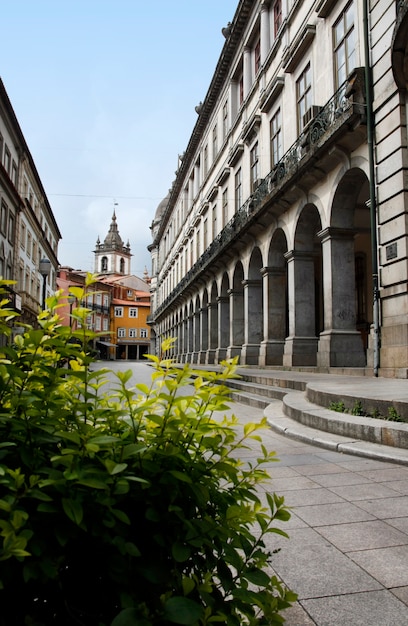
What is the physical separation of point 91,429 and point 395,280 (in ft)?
36.3

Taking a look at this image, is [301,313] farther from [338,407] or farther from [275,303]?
[338,407]

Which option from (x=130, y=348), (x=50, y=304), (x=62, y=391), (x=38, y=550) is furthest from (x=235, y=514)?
(x=130, y=348)

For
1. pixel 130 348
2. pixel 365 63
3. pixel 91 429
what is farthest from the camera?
pixel 130 348

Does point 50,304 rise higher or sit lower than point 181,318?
lower

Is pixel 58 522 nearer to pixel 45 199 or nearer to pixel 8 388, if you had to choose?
pixel 8 388

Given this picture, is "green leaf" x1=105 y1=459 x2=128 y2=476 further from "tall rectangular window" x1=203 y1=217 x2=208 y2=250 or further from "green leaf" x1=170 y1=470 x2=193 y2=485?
"tall rectangular window" x1=203 y1=217 x2=208 y2=250

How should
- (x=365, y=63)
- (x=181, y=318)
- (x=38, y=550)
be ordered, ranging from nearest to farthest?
(x=38, y=550), (x=365, y=63), (x=181, y=318)

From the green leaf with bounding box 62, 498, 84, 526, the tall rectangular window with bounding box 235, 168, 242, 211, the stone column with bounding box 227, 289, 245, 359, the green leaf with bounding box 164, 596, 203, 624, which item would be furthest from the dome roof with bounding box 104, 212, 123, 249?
the green leaf with bounding box 164, 596, 203, 624

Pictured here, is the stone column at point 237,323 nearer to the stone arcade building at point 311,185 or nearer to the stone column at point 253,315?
the stone arcade building at point 311,185

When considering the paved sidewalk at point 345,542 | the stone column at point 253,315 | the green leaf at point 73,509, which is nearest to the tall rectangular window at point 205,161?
the stone column at point 253,315

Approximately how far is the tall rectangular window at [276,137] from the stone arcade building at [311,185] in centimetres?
8

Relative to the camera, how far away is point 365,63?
12.7 metres

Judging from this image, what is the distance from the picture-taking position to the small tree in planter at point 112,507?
1163 millimetres

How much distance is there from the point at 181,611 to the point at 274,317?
18.2 meters
